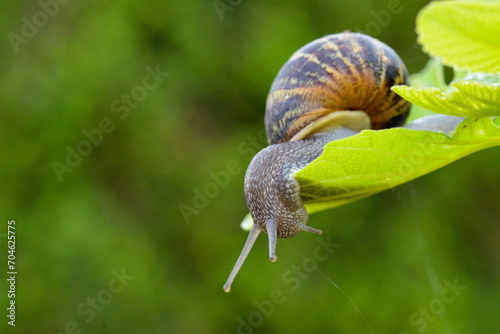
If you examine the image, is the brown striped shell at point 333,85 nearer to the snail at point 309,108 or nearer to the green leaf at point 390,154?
the snail at point 309,108

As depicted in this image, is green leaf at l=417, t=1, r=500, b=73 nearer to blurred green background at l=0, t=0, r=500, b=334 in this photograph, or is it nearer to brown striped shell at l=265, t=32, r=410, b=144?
brown striped shell at l=265, t=32, r=410, b=144

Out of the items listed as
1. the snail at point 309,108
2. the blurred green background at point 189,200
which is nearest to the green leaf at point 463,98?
the snail at point 309,108

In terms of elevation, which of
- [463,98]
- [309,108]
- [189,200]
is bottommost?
[189,200]

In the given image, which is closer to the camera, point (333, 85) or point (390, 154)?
point (390, 154)

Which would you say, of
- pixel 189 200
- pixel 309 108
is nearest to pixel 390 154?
pixel 309 108

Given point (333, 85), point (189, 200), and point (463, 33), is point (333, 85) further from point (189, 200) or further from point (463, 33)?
point (189, 200)

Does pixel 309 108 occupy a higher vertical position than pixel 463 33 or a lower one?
lower

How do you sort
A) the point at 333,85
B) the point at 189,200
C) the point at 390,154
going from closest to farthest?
the point at 390,154
the point at 333,85
the point at 189,200

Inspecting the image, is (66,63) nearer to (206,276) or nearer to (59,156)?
(59,156)

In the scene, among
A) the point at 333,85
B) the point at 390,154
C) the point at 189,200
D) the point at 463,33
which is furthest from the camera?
the point at 189,200
